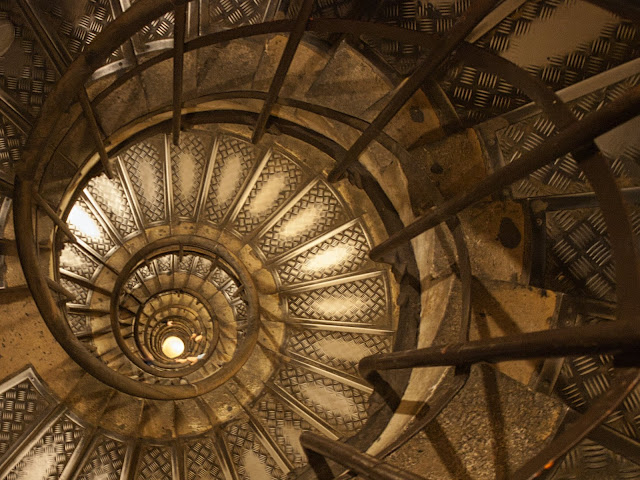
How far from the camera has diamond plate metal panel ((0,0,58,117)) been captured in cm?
259

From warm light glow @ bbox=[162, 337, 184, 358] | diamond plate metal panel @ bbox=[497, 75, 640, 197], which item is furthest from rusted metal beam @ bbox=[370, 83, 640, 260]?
warm light glow @ bbox=[162, 337, 184, 358]

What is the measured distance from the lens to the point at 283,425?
12.1 ft

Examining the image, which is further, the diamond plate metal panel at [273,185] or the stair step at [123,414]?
the diamond plate metal panel at [273,185]

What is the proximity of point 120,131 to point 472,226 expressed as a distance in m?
2.39

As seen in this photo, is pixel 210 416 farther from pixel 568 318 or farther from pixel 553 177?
pixel 553 177

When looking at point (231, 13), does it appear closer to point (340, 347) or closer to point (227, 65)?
point (227, 65)

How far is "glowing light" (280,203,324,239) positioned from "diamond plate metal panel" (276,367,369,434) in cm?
118

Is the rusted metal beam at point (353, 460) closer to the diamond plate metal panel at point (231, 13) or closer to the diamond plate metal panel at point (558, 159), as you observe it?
the diamond plate metal panel at point (558, 159)

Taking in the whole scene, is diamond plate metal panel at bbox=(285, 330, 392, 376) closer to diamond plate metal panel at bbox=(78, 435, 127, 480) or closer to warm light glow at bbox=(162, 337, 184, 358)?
diamond plate metal panel at bbox=(78, 435, 127, 480)

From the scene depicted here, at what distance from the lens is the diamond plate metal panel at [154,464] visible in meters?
3.48

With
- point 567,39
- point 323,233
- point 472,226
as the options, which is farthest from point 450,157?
point 323,233

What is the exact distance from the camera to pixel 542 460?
4.62 feet

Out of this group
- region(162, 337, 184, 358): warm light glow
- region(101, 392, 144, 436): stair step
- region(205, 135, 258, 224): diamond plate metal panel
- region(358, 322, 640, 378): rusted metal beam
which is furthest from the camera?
region(162, 337, 184, 358): warm light glow

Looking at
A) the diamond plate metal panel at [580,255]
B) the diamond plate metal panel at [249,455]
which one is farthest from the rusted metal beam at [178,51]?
the diamond plate metal panel at [249,455]
